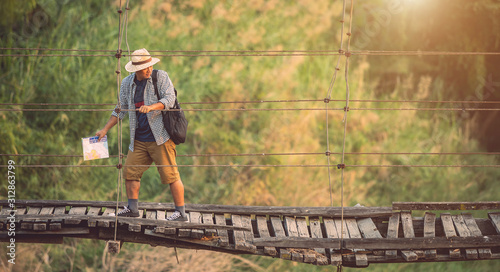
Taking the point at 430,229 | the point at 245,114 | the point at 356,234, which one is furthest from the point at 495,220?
the point at 245,114

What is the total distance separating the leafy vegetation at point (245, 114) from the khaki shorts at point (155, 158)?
13.8ft

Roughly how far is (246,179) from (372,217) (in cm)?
463

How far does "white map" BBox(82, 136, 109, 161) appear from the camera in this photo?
4.31 meters

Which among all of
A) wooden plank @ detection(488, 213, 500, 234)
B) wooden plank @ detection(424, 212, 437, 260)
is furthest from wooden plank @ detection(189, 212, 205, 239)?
wooden plank @ detection(488, 213, 500, 234)

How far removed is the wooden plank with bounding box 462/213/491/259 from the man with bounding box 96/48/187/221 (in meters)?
2.07

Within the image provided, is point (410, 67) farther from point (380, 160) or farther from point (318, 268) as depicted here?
point (318, 268)

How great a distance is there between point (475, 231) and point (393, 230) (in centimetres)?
58

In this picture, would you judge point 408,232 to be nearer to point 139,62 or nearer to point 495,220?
point 495,220

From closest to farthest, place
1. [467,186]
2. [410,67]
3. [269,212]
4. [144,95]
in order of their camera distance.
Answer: [144,95], [269,212], [467,186], [410,67]

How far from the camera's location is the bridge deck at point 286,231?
14.1 ft

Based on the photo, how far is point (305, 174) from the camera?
31.9ft

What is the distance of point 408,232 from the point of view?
4.72 meters

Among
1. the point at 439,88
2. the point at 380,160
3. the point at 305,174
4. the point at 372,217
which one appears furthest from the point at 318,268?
the point at 372,217

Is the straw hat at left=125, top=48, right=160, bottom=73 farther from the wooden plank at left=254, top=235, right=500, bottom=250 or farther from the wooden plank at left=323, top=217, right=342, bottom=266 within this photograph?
the wooden plank at left=323, top=217, right=342, bottom=266
